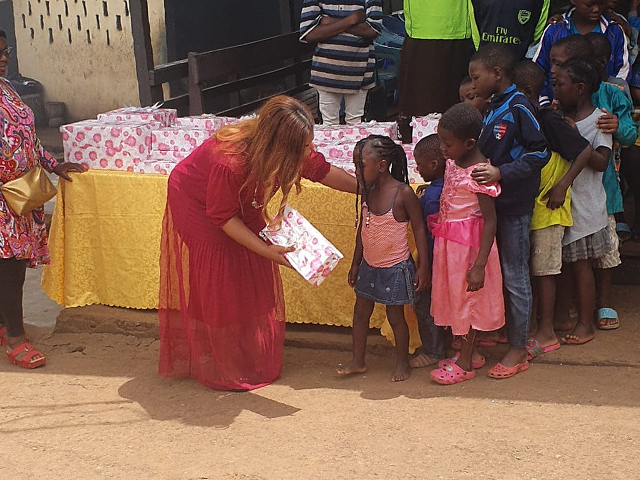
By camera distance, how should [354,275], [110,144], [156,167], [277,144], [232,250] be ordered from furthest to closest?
[110,144], [156,167], [354,275], [232,250], [277,144]

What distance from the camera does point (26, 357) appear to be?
5.04 meters

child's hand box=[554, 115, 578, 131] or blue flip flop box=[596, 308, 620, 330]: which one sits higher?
child's hand box=[554, 115, 578, 131]

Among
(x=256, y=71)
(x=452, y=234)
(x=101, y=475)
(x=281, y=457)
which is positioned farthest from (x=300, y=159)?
(x=256, y=71)

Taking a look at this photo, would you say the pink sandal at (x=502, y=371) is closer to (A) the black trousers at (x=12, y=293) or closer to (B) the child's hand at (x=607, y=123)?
(B) the child's hand at (x=607, y=123)

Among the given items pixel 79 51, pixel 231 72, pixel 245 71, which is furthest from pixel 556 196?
pixel 79 51

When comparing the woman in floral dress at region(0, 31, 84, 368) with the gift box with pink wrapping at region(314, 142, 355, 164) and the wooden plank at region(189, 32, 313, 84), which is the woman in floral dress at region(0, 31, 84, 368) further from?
the wooden plank at region(189, 32, 313, 84)

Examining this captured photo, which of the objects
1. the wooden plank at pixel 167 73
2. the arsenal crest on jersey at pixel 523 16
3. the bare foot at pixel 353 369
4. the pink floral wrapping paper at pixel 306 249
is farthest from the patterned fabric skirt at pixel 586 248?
the wooden plank at pixel 167 73

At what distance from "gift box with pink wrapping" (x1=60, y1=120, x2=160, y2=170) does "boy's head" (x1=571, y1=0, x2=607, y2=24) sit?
2.61 metres

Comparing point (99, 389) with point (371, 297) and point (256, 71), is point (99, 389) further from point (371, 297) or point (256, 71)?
point (256, 71)

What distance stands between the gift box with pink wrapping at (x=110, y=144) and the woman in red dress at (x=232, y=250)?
0.92 metres

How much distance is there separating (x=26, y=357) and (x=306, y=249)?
6.65 feet

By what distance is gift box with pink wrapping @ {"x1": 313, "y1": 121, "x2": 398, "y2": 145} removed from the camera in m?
5.02

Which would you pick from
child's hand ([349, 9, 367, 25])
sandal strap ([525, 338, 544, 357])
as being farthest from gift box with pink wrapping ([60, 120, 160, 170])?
sandal strap ([525, 338, 544, 357])

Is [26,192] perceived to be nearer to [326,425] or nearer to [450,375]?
[326,425]
